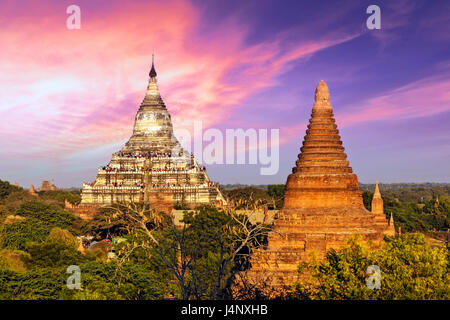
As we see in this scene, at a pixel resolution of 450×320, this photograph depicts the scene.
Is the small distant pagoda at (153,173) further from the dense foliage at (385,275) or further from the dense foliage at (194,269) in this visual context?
the dense foliage at (385,275)

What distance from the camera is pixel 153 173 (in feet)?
224

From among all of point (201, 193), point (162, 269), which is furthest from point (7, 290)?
point (201, 193)

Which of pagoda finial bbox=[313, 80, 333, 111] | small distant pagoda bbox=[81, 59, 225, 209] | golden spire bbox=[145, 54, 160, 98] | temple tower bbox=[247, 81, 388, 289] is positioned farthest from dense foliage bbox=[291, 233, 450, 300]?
golden spire bbox=[145, 54, 160, 98]

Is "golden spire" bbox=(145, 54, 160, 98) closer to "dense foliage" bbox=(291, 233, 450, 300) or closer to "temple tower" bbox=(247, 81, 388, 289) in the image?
"temple tower" bbox=(247, 81, 388, 289)

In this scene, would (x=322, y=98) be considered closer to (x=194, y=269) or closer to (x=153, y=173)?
(x=194, y=269)

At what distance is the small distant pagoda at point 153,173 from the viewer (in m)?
65.4

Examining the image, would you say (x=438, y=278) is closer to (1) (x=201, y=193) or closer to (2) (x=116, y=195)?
(1) (x=201, y=193)

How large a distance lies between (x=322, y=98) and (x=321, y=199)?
691cm

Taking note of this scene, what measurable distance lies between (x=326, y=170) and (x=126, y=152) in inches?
1863

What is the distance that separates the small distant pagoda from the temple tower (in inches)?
1193

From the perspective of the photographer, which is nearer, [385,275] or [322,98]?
[385,275]

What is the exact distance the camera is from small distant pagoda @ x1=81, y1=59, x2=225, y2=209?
6544 cm

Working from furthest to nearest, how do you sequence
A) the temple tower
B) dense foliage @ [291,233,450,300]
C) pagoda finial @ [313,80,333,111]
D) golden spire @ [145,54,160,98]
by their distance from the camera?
golden spire @ [145,54,160,98], pagoda finial @ [313,80,333,111], the temple tower, dense foliage @ [291,233,450,300]

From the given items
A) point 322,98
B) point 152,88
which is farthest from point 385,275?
point 152,88
